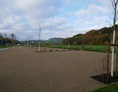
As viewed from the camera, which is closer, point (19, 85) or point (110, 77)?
point (19, 85)

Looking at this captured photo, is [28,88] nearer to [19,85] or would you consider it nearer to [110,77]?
[19,85]

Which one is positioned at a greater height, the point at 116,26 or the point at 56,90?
the point at 116,26

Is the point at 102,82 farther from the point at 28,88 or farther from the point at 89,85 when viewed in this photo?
the point at 28,88

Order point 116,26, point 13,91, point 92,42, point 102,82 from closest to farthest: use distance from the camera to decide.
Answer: point 13,91 < point 102,82 < point 116,26 < point 92,42

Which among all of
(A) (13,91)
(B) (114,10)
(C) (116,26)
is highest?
(B) (114,10)

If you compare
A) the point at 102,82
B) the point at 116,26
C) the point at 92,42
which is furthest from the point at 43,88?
the point at 92,42

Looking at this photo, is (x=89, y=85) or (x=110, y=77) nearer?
(x=89, y=85)

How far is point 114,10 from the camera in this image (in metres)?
5.05

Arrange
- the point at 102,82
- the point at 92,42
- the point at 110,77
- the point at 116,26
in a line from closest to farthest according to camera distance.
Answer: the point at 102,82
the point at 110,77
the point at 116,26
the point at 92,42

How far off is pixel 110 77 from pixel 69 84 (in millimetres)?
1735

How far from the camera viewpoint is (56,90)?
12.5 ft

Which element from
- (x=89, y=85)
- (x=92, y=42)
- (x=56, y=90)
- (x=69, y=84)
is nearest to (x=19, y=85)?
(x=56, y=90)

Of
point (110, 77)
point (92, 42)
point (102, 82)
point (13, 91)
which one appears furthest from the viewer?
point (92, 42)

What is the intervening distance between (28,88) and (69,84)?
4.41ft
